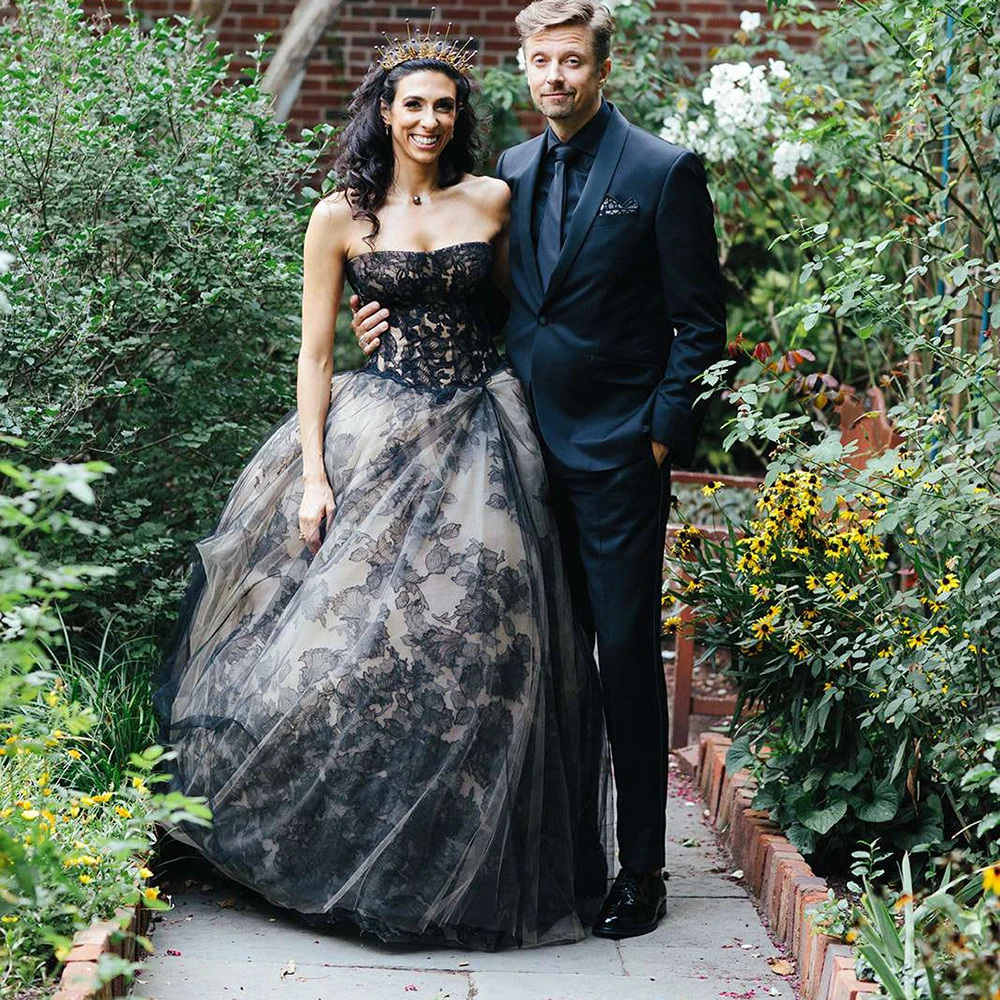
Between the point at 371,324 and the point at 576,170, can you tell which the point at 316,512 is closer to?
the point at 371,324

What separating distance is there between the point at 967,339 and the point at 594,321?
5.89 ft

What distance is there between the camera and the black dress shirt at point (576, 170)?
12.1ft

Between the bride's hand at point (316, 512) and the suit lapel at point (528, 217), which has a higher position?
the suit lapel at point (528, 217)

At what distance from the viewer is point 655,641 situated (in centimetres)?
378

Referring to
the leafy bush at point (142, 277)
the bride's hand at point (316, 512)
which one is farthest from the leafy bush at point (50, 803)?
the bride's hand at point (316, 512)

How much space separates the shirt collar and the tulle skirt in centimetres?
61

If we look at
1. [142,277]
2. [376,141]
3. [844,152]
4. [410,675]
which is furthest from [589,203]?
[844,152]

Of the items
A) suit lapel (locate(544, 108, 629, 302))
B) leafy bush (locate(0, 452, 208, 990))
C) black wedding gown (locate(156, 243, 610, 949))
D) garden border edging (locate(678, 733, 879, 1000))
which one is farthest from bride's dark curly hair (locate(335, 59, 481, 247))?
garden border edging (locate(678, 733, 879, 1000))

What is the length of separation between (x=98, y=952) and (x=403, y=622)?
993mm

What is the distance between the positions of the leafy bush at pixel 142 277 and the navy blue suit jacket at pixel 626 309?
115 centimetres

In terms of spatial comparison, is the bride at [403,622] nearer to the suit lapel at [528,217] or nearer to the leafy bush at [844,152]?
the suit lapel at [528,217]

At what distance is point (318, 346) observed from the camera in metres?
3.79

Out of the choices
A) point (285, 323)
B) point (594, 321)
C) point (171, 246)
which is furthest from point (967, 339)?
point (171, 246)

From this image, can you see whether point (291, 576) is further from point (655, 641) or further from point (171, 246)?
point (171, 246)
